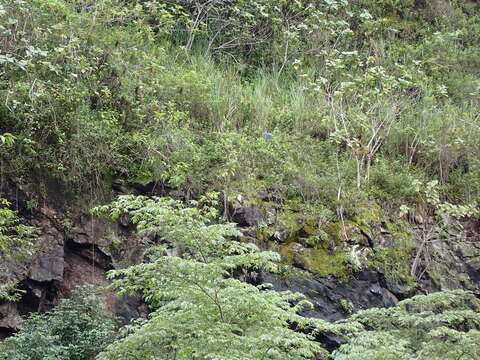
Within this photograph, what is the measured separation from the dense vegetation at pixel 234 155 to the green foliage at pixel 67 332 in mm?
29

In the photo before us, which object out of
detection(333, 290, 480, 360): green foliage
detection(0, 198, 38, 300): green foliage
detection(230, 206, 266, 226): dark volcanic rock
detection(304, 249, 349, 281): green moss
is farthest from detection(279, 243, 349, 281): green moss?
detection(0, 198, 38, 300): green foliage

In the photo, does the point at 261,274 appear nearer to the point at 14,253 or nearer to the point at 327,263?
the point at 327,263

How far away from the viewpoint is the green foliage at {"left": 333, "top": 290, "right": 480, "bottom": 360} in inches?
198

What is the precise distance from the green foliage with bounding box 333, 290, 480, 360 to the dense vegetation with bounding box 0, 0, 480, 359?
2cm

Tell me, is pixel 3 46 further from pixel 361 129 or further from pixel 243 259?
pixel 361 129

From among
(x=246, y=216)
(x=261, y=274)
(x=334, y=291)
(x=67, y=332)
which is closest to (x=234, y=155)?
(x=246, y=216)

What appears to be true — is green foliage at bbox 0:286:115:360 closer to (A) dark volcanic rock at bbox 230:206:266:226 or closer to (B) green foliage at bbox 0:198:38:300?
(B) green foliage at bbox 0:198:38:300

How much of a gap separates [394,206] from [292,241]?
2143 mm

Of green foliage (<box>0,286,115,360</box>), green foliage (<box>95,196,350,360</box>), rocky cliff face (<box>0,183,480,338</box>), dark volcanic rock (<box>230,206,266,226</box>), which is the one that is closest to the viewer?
green foliage (<box>95,196,350,360</box>)

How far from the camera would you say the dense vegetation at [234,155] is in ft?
16.7

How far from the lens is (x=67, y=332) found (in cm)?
660

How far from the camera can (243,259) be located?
17.1 feet

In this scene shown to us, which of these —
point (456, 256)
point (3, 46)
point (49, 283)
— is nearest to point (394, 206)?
point (456, 256)

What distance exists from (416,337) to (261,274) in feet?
7.75
